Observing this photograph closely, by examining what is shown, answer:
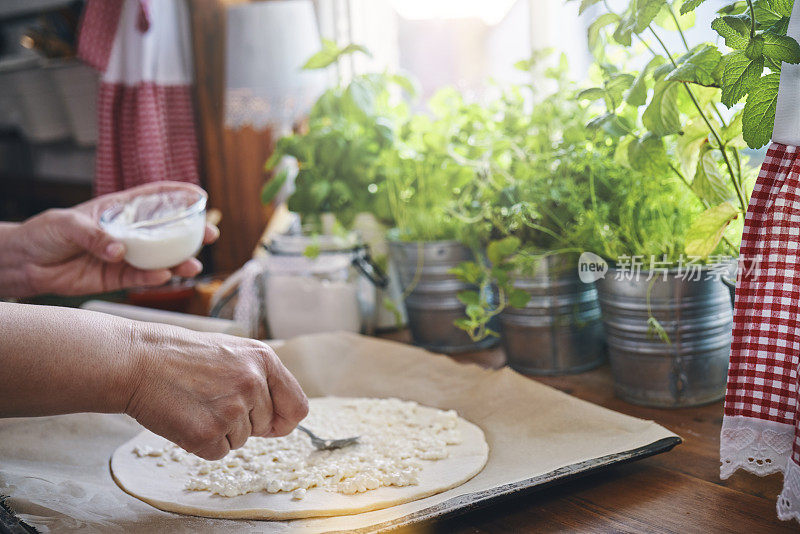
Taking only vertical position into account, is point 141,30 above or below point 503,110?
above

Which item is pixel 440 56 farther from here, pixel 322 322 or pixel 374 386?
pixel 374 386

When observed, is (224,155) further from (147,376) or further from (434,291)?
(147,376)

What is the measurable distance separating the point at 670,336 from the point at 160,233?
0.82 meters

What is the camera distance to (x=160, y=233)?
1.17 metres

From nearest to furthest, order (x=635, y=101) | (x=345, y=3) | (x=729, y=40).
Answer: (x=729, y=40), (x=635, y=101), (x=345, y=3)

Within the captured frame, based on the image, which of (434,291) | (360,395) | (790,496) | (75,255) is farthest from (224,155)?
(790,496)

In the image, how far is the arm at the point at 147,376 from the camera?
2.19 ft

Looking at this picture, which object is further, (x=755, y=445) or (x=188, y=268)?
(x=188, y=268)

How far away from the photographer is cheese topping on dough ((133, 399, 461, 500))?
860mm

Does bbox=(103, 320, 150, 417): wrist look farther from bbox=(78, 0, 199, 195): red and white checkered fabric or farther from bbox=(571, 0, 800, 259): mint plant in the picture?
bbox=(78, 0, 199, 195): red and white checkered fabric

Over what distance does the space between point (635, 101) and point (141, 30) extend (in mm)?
1981

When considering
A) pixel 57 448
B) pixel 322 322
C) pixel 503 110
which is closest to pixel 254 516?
pixel 57 448

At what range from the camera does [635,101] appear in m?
0.83

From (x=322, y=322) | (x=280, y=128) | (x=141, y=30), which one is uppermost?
(x=141, y=30)
